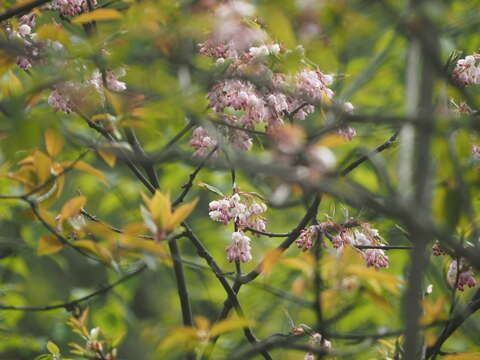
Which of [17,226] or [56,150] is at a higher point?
[56,150]

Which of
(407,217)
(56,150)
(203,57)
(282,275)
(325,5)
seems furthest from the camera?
(282,275)

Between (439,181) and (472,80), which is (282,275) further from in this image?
(439,181)

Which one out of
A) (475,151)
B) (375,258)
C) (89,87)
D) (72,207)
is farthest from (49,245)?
(475,151)

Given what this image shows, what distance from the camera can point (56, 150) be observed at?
1001mm

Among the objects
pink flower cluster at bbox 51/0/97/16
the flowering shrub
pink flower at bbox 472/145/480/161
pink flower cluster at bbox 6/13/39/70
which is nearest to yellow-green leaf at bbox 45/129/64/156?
the flowering shrub

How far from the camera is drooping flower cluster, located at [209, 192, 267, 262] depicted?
159 cm

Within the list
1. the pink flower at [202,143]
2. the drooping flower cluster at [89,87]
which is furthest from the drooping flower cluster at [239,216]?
the drooping flower cluster at [89,87]

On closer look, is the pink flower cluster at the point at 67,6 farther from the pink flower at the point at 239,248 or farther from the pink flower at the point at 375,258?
the pink flower at the point at 375,258

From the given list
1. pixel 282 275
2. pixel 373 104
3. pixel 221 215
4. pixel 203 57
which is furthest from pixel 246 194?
pixel 373 104

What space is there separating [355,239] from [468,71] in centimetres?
50

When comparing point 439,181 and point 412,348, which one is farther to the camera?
point 439,181

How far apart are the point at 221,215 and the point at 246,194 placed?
0.09m

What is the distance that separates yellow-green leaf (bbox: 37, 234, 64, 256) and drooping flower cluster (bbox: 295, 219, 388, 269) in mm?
603

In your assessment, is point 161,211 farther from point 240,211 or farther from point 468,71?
point 468,71
